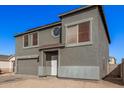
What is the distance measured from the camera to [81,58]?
Answer: 1309 centimetres

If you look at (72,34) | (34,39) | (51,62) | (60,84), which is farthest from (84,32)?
(34,39)

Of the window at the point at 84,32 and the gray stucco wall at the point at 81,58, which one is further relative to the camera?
the window at the point at 84,32

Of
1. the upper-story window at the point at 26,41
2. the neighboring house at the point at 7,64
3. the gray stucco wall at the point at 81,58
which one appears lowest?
the neighboring house at the point at 7,64

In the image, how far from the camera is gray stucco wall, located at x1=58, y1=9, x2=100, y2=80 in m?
12.3

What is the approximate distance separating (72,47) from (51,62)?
393cm

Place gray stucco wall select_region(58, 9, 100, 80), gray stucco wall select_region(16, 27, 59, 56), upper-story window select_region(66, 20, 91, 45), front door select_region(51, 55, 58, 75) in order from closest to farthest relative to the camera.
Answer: gray stucco wall select_region(58, 9, 100, 80), upper-story window select_region(66, 20, 91, 45), front door select_region(51, 55, 58, 75), gray stucco wall select_region(16, 27, 59, 56)

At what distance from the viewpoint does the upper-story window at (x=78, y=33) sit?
13.0 m

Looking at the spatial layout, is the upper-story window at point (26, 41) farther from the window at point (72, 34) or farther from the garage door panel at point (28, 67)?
the window at point (72, 34)

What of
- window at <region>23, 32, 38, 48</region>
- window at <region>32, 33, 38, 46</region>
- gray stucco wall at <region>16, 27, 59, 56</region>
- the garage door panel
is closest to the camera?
gray stucco wall at <region>16, 27, 59, 56</region>

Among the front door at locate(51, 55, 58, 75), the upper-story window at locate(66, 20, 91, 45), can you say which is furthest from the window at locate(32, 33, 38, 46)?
the upper-story window at locate(66, 20, 91, 45)

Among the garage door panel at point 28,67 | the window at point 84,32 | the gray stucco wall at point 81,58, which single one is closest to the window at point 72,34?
the window at point 84,32

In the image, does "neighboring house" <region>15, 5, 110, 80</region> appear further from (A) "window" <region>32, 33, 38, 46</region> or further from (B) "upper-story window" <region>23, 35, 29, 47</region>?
(B) "upper-story window" <region>23, 35, 29, 47</region>

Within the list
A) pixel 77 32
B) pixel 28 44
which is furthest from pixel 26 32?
pixel 77 32

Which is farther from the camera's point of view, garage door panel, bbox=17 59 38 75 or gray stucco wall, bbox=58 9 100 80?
garage door panel, bbox=17 59 38 75
